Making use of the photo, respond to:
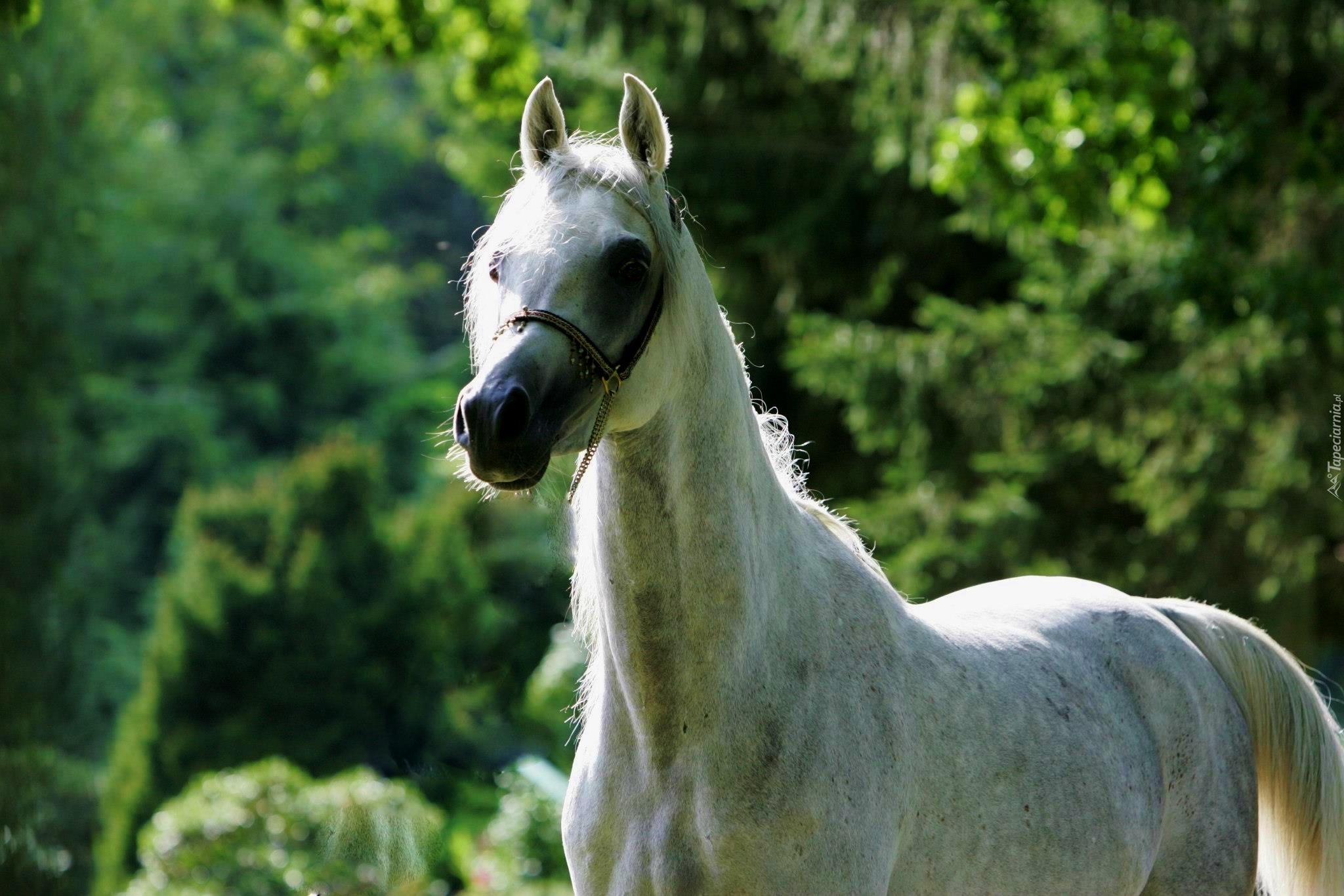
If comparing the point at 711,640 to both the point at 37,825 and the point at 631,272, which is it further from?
the point at 37,825

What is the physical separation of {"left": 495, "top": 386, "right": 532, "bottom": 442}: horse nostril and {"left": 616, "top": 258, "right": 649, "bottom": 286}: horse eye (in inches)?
13.2

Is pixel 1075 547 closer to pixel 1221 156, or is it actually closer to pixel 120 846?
pixel 1221 156

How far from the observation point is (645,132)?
2.59 meters

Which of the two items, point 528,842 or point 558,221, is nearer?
point 558,221

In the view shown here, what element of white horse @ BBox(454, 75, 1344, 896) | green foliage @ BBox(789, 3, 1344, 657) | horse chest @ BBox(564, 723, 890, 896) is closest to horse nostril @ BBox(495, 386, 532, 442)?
white horse @ BBox(454, 75, 1344, 896)

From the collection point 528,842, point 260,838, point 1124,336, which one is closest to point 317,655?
point 528,842

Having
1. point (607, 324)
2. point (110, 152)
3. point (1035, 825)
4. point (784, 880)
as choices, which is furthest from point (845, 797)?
point (110, 152)

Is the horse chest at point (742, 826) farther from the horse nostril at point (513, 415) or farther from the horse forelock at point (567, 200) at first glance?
the horse forelock at point (567, 200)

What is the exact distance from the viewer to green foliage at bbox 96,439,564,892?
37.1 ft

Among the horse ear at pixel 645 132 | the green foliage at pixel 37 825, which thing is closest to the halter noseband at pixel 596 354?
the horse ear at pixel 645 132

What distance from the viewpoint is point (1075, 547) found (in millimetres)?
9312

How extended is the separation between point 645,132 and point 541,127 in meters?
0.23

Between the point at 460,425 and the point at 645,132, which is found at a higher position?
the point at 645,132

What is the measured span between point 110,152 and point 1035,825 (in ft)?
68.9
